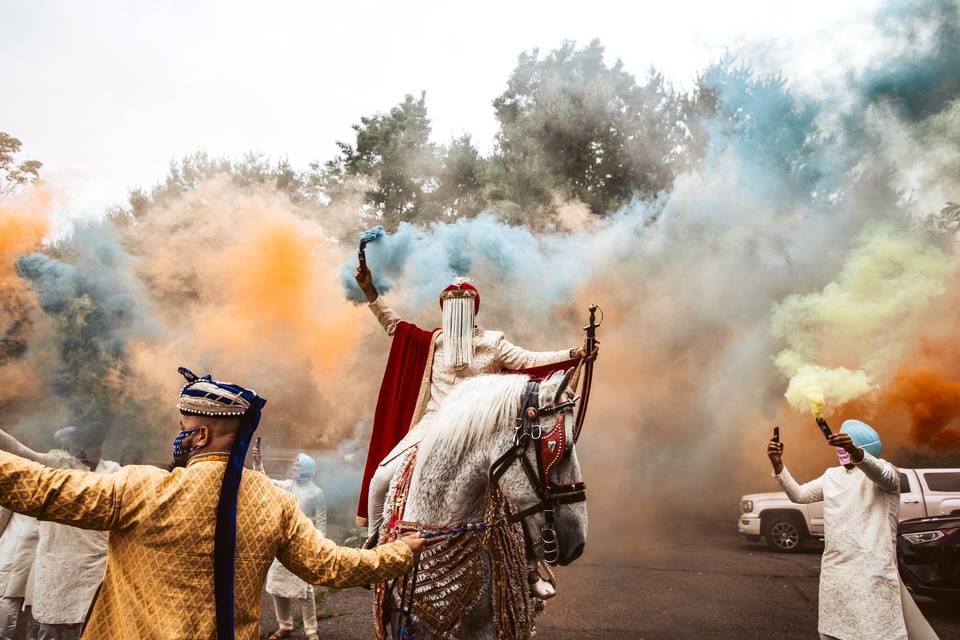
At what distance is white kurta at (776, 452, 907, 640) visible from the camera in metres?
4.50

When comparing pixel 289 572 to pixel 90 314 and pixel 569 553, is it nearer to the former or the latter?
pixel 569 553

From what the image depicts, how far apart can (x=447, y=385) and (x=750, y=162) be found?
35.7 feet

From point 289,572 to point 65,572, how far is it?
2.15 metres

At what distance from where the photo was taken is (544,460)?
9.85 feet

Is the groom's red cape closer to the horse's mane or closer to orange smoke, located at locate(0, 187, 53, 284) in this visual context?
the horse's mane

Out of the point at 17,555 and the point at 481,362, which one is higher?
the point at 481,362

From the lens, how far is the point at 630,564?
11961 mm

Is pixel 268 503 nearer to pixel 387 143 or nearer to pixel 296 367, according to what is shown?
pixel 296 367

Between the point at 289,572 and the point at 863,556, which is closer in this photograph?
the point at 863,556

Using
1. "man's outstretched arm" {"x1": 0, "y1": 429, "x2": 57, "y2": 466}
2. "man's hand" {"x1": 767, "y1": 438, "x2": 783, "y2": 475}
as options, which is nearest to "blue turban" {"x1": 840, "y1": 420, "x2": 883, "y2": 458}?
"man's hand" {"x1": 767, "y1": 438, "x2": 783, "y2": 475}

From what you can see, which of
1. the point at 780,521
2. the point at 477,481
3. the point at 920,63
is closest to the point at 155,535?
the point at 477,481

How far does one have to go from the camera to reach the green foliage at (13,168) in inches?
505

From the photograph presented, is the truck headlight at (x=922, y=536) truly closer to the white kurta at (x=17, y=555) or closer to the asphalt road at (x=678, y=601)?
the asphalt road at (x=678, y=601)

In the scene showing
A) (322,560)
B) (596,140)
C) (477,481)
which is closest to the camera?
(322,560)
